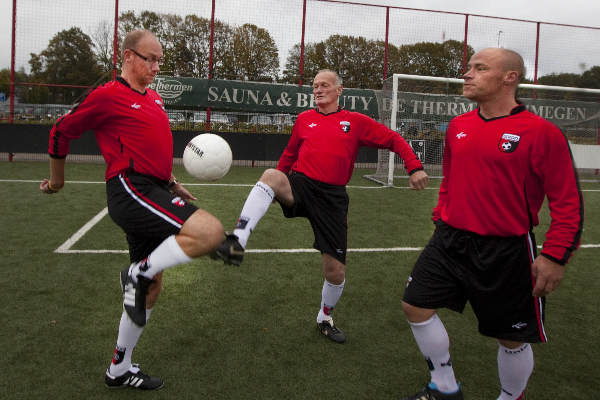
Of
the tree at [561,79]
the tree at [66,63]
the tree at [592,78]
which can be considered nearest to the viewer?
the tree at [66,63]

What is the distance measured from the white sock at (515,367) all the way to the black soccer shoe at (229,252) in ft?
5.07

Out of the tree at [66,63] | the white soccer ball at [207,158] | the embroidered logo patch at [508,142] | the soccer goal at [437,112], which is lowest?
the white soccer ball at [207,158]

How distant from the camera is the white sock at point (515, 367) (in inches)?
98.7

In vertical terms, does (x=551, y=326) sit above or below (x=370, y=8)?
below

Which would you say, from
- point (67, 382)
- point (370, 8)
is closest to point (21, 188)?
point (67, 382)

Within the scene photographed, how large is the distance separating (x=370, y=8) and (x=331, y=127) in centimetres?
1275

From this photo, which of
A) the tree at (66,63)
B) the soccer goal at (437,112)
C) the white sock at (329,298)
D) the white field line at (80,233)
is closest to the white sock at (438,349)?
the white sock at (329,298)

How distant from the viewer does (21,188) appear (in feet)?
30.9

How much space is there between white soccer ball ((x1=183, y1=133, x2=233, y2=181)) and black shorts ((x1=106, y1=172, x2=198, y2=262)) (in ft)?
1.40

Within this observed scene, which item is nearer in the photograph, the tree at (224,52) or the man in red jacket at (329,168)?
the man in red jacket at (329,168)

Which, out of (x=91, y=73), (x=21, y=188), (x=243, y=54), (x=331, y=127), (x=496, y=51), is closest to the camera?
(x=496, y=51)

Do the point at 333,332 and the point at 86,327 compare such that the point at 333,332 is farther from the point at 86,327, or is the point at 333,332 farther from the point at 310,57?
the point at 310,57

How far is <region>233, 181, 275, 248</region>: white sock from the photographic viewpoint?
2.67m

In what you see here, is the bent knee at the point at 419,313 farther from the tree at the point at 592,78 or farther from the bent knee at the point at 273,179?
the tree at the point at 592,78
